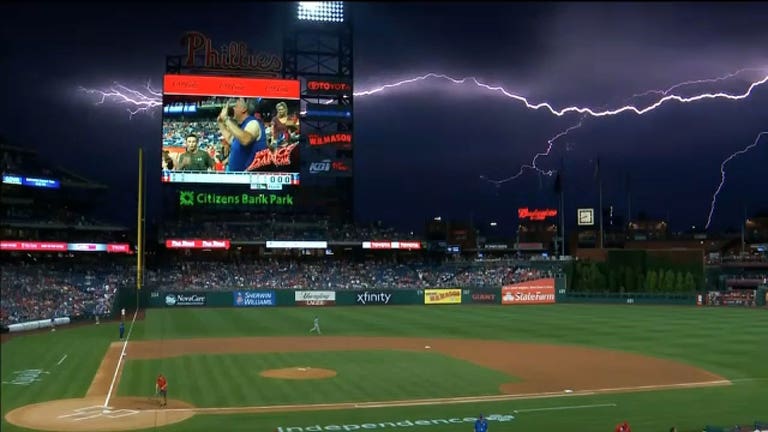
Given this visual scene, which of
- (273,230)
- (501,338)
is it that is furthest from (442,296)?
(501,338)

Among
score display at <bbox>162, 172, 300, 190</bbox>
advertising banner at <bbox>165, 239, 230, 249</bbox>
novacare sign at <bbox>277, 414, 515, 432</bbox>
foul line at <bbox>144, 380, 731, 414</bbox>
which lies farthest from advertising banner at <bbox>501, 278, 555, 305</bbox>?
novacare sign at <bbox>277, 414, 515, 432</bbox>

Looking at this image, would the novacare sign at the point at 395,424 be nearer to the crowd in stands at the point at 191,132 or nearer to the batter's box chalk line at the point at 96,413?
the batter's box chalk line at the point at 96,413

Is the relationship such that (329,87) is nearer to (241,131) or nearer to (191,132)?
(241,131)

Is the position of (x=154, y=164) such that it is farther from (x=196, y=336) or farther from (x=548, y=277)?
(x=548, y=277)

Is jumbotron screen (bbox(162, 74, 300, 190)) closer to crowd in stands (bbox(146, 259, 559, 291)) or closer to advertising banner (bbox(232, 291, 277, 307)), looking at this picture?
crowd in stands (bbox(146, 259, 559, 291))

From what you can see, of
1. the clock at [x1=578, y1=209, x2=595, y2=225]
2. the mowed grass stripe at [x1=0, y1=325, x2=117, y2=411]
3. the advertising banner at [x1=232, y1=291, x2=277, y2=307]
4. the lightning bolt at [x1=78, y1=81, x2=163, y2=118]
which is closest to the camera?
the lightning bolt at [x1=78, y1=81, x2=163, y2=118]

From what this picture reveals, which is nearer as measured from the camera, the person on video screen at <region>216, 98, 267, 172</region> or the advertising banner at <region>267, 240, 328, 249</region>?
the person on video screen at <region>216, 98, 267, 172</region>
